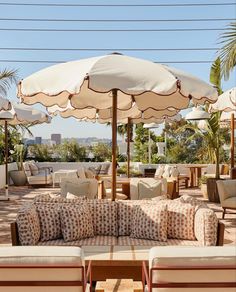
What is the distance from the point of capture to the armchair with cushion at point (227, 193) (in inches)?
340

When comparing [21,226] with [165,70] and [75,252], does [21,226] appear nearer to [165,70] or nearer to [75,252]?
[75,252]

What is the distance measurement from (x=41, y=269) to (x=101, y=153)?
684 inches

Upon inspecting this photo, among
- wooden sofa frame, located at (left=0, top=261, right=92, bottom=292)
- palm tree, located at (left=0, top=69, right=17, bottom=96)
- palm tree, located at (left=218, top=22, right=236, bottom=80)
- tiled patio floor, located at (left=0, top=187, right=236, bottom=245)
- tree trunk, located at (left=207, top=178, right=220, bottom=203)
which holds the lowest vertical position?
tiled patio floor, located at (left=0, top=187, right=236, bottom=245)

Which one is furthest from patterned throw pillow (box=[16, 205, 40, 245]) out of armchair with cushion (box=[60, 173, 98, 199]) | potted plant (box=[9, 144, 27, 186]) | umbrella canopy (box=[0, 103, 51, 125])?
potted plant (box=[9, 144, 27, 186])

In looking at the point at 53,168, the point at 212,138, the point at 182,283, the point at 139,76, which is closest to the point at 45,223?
the point at 139,76

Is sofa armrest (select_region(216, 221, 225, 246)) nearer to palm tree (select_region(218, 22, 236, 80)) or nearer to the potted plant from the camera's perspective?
palm tree (select_region(218, 22, 236, 80))

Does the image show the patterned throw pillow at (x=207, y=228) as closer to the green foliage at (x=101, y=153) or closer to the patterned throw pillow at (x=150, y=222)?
the patterned throw pillow at (x=150, y=222)

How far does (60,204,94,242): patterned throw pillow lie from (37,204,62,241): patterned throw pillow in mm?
71

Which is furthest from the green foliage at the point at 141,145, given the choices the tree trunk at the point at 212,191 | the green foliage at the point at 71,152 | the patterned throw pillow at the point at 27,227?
the patterned throw pillow at the point at 27,227

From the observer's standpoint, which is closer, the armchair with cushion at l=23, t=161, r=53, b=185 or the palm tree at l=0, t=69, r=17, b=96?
the armchair with cushion at l=23, t=161, r=53, b=185

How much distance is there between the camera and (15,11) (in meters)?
25.3

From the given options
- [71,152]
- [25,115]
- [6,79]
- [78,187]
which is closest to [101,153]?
[71,152]

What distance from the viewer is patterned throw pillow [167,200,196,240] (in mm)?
4891

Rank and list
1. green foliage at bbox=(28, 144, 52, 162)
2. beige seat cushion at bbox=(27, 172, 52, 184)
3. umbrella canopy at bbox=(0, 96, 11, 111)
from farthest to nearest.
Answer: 1. green foliage at bbox=(28, 144, 52, 162)
2. beige seat cushion at bbox=(27, 172, 52, 184)
3. umbrella canopy at bbox=(0, 96, 11, 111)
